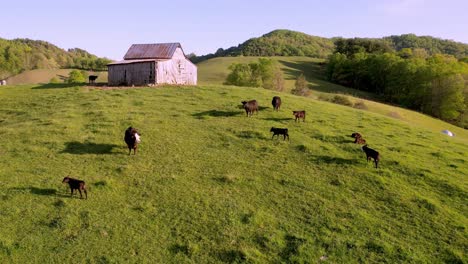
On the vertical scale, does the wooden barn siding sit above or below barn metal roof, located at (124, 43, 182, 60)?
below

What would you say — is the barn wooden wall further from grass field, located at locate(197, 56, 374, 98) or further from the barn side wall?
grass field, located at locate(197, 56, 374, 98)

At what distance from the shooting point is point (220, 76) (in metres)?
110

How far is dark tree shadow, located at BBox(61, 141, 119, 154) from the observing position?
20.9 metres

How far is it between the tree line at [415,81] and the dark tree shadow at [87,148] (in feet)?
216

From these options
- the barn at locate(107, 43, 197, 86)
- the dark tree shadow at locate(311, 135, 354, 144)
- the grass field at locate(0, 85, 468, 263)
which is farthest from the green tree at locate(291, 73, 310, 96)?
the dark tree shadow at locate(311, 135, 354, 144)

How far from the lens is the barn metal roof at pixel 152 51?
46.8m

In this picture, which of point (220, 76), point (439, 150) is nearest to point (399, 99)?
point (220, 76)

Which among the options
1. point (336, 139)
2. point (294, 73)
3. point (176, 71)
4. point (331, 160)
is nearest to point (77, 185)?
point (331, 160)

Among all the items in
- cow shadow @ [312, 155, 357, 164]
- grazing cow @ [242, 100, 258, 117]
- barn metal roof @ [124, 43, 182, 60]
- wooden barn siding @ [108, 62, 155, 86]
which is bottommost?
cow shadow @ [312, 155, 357, 164]

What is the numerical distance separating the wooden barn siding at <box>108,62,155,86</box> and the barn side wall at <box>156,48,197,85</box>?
1370 millimetres

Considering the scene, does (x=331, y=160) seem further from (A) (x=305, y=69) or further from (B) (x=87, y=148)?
(A) (x=305, y=69)

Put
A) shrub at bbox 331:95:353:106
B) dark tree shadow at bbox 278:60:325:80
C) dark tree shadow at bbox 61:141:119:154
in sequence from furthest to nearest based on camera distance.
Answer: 1. dark tree shadow at bbox 278:60:325:80
2. shrub at bbox 331:95:353:106
3. dark tree shadow at bbox 61:141:119:154

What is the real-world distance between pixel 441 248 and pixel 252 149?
11284mm

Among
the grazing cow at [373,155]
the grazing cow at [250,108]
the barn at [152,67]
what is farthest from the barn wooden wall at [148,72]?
the grazing cow at [373,155]
